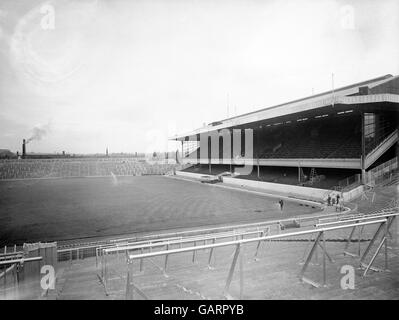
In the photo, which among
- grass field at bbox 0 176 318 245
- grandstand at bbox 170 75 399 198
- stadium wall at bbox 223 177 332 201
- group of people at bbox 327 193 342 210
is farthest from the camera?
stadium wall at bbox 223 177 332 201

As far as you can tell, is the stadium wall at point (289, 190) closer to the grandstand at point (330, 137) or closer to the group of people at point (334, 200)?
the grandstand at point (330, 137)

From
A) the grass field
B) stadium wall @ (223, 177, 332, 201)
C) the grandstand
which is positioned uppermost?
the grandstand

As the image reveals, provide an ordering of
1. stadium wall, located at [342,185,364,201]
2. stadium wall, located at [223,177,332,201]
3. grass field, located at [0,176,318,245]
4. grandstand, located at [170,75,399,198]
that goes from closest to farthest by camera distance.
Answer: grass field, located at [0,176,318,245]
stadium wall, located at [342,185,364,201]
grandstand, located at [170,75,399,198]
stadium wall, located at [223,177,332,201]

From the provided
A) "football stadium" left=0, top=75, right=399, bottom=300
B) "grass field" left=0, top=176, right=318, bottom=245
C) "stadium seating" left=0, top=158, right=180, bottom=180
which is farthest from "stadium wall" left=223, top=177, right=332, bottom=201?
"stadium seating" left=0, top=158, right=180, bottom=180

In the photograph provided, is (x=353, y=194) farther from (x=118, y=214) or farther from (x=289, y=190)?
(x=118, y=214)

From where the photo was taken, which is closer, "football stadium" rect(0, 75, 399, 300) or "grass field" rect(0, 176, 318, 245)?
"football stadium" rect(0, 75, 399, 300)

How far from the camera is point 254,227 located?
14023 millimetres

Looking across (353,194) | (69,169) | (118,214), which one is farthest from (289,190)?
(69,169)

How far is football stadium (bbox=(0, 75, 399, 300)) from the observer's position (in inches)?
187

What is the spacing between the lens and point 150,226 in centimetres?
1786

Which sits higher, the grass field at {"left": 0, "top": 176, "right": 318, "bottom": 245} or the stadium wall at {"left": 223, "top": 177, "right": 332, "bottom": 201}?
the stadium wall at {"left": 223, "top": 177, "right": 332, "bottom": 201}

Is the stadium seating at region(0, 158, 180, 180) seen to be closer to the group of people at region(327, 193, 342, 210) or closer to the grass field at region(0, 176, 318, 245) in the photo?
the grass field at region(0, 176, 318, 245)
